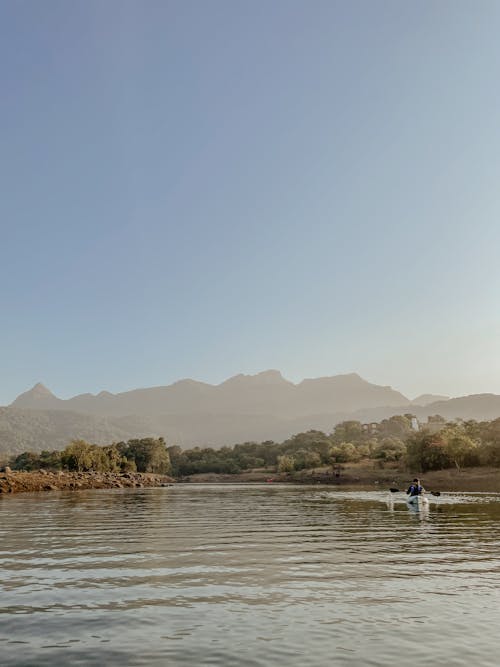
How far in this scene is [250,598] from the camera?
1686cm

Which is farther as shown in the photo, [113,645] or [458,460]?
[458,460]

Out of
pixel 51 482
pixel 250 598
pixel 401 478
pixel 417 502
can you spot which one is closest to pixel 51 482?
pixel 51 482

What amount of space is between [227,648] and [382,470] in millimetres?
172310

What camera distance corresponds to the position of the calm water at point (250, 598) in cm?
1210

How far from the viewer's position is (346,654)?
1192 centimetres

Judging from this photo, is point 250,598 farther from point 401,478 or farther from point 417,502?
point 401,478

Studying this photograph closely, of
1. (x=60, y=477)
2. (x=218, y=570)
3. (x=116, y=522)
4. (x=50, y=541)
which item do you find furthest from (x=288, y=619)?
(x=60, y=477)

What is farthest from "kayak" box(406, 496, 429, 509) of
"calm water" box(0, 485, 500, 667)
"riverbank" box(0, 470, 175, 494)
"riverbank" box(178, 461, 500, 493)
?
"riverbank" box(0, 470, 175, 494)

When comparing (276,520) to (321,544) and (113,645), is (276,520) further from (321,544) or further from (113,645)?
(113,645)

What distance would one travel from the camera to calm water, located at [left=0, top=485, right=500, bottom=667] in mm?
12102

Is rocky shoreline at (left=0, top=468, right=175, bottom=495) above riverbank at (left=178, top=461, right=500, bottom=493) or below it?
above

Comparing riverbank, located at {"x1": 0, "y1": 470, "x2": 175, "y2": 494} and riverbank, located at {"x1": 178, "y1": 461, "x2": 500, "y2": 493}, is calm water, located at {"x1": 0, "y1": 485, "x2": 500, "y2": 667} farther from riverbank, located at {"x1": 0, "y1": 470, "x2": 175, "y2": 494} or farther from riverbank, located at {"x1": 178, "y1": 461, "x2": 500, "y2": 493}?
riverbank, located at {"x1": 178, "y1": 461, "x2": 500, "y2": 493}

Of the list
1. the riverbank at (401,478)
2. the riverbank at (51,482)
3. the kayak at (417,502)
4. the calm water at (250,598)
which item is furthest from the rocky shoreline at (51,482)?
the kayak at (417,502)

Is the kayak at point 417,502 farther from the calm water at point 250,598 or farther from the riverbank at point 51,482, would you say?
the riverbank at point 51,482
